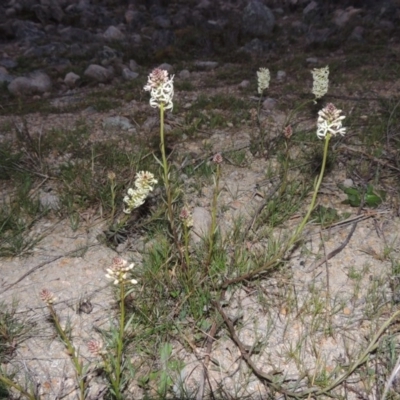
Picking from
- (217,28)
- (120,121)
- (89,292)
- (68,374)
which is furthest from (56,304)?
(217,28)

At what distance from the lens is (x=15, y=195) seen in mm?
3566

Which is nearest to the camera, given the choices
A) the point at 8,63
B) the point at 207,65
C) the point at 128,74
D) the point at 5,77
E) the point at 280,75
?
the point at 280,75

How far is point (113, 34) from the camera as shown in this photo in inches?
372

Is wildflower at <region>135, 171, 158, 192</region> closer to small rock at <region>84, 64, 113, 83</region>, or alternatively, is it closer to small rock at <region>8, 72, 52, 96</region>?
small rock at <region>8, 72, 52, 96</region>

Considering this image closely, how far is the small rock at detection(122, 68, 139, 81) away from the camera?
6.92m

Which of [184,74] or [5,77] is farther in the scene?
[184,74]

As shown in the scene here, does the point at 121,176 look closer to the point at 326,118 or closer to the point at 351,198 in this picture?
the point at 351,198

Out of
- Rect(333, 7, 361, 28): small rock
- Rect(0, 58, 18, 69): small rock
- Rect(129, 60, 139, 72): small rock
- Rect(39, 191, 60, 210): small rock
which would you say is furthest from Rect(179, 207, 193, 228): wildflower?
Rect(333, 7, 361, 28): small rock

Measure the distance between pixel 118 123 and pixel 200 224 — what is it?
7.39ft

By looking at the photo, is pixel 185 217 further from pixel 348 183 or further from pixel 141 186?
pixel 348 183

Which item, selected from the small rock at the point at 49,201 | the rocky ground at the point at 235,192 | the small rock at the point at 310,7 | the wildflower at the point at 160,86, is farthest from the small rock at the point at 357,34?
the wildflower at the point at 160,86

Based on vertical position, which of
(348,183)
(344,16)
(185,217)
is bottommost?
(344,16)

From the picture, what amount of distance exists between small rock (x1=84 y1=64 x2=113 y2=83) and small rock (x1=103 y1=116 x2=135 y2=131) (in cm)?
222

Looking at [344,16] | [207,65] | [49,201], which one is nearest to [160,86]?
[49,201]
